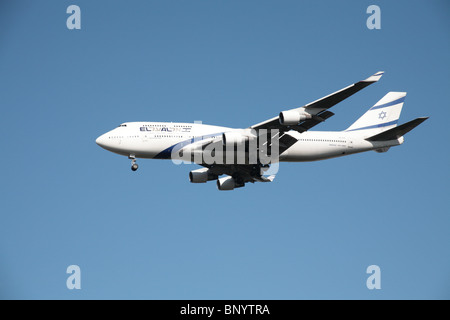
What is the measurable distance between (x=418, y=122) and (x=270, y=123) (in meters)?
10.4

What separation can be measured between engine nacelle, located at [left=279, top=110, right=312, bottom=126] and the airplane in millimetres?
395

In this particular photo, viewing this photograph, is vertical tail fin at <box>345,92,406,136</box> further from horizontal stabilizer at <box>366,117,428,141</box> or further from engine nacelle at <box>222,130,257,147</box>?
engine nacelle at <box>222,130,257,147</box>

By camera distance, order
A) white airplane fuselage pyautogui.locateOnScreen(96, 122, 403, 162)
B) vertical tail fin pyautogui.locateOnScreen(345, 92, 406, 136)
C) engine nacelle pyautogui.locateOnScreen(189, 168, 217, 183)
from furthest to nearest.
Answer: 1. vertical tail fin pyautogui.locateOnScreen(345, 92, 406, 136)
2. engine nacelle pyautogui.locateOnScreen(189, 168, 217, 183)
3. white airplane fuselage pyautogui.locateOnScreen(96, 122, 403, 162)

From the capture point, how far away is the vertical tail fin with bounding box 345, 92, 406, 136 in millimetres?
51781

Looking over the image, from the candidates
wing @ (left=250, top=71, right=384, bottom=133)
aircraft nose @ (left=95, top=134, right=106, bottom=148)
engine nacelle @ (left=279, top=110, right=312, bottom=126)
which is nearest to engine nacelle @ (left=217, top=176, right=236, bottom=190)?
wing @ (left=250, top=71, right=384, bottom=133)

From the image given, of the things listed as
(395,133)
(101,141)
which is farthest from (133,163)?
(395,133)

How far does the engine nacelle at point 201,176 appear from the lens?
5138 cm

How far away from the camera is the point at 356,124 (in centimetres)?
5188

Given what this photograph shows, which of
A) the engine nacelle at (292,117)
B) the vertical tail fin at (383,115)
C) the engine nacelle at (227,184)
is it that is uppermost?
the vertical tail fin at (383,115)

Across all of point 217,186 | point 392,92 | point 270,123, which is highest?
point 392,92

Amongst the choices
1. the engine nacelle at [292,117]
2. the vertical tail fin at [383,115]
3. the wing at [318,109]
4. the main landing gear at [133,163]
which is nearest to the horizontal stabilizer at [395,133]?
the vertical tail fin at [383,115]

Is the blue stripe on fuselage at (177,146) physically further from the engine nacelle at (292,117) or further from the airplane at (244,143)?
the engine nacelle at (292,117)
